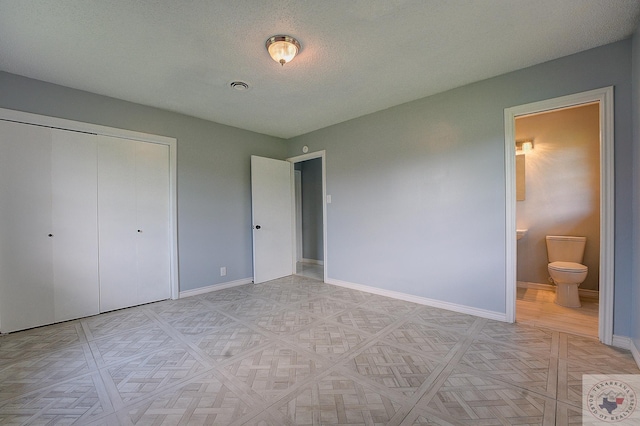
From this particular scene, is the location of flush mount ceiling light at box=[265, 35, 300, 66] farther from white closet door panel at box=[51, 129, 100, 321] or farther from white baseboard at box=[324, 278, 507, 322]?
white baseboard at box=[324, 278, 507, 322]

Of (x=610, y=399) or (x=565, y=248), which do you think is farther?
(x=565, y=248)

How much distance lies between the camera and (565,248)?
341cm

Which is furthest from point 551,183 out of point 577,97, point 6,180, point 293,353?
point 6,180

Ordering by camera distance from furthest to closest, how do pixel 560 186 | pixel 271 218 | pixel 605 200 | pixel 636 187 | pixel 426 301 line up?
pixel 271 218 < pixel 560 186 < pixel 426 301 < pixel 605 200 < pixel 636 187

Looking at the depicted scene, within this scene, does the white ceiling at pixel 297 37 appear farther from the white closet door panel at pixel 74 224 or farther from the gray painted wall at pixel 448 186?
the white closet door panel at pixel 74 224

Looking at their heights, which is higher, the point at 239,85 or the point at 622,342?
the point at 239,85

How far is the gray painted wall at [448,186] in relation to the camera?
7.03 ft

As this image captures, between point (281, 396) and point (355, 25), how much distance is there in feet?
8.48

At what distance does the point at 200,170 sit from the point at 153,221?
3.06 ft

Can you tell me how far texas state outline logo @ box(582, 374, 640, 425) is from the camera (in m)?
1.40

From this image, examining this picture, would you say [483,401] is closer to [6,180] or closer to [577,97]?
[577,97]

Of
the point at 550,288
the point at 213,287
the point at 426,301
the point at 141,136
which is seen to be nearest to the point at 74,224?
the point at 141,136

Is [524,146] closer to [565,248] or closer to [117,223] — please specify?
[565,248]

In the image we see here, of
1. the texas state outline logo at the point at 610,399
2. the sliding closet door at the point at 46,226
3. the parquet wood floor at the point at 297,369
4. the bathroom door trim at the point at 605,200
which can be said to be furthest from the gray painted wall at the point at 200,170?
the bathroom door trim at the point at 605,200
